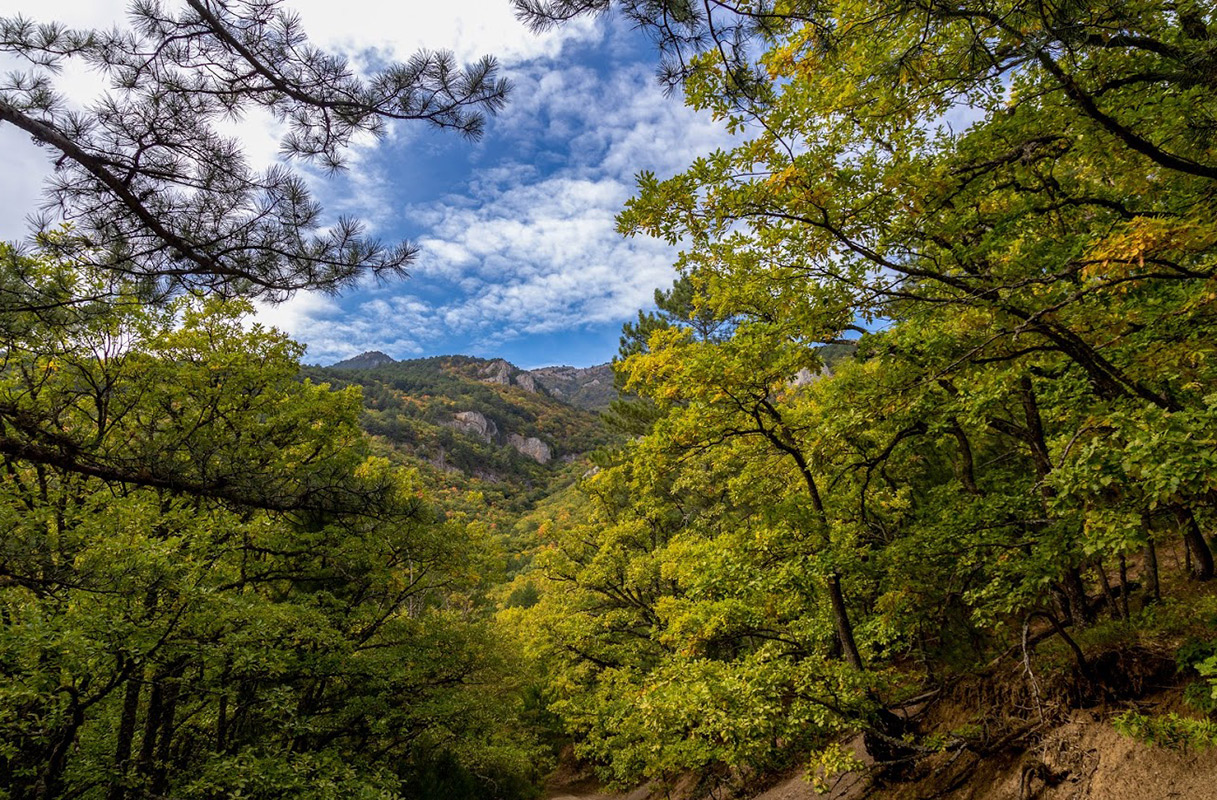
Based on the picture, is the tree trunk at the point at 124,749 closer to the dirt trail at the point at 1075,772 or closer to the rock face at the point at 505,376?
the dirt trail at the point at 1075,772

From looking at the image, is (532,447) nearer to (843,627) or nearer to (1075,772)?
(843,627)

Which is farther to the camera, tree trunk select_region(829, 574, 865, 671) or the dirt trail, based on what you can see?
Result: tree trunk select_region(829, 574, 865, 671)

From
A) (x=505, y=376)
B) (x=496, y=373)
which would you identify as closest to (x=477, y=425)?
(x=505, y=376)

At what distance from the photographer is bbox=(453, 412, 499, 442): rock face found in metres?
103

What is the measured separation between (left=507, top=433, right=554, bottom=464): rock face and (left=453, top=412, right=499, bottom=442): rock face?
403cm

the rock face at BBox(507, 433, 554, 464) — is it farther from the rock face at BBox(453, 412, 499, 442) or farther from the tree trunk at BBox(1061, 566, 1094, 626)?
the tree trunk at BBox(1061, 566, 1094, 626)

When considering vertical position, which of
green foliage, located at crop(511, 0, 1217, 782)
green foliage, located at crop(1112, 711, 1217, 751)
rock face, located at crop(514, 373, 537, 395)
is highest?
rock face, located at crop(514, 373, 537, 395)

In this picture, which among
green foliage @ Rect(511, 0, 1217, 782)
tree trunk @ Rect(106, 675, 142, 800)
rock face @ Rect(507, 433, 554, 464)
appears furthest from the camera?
rock face @ Rect(507, 433, 554, 464)

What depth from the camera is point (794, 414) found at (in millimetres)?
8203

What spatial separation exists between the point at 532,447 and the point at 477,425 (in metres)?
12.1

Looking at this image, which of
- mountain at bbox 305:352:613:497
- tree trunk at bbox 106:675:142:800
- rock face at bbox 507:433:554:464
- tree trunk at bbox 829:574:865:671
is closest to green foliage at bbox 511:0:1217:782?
tree trunk at bbox 829:574:865:671

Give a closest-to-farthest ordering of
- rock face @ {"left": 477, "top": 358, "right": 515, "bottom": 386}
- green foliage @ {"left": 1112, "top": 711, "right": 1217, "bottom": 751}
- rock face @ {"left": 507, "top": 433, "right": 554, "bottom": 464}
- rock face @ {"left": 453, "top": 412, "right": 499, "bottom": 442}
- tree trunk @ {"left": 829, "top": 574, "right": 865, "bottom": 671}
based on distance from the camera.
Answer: green foliage @ {"left": 1112, "top": 711, "right": 1217, "bottom": 751} < tree trunk @ {"left": 829, "top": 574, "right": 865, "bottom": 671} < rock face @ {"left": 453, "top": 412, "right": 499, "bottom": 442} < rock face @ {"left": 507, "top": 433, "right": 554, "bottom": 464} < rock face @ {"left": 477, "top": 358, "right": 515, "bottom": 386}

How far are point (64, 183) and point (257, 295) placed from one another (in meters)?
1.39

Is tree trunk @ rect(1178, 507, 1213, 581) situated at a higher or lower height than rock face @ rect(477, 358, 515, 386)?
lower
